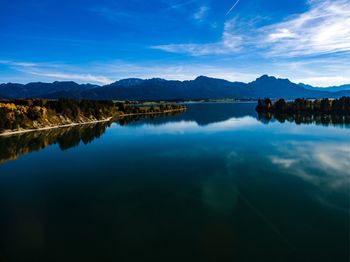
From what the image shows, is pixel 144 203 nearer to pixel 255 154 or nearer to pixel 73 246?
pixel 73 246

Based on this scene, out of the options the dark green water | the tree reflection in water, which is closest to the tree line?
the dark green water

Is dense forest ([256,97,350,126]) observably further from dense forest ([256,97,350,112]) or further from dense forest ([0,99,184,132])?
dense forest ([0,99,184,132])

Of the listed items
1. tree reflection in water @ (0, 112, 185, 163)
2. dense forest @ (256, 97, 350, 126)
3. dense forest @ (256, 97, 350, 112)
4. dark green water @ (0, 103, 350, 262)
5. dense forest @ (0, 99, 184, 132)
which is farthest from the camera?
dense forest @ (256, 97, 350, 112)

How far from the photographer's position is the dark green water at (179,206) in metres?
15.9

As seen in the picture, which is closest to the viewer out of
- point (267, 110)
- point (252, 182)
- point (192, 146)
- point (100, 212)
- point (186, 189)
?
point (100, 212)

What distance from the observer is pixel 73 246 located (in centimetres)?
1636

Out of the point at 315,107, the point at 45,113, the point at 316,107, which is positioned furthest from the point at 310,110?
the point at 45,113

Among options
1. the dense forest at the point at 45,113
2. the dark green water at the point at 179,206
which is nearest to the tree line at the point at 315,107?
the dark green water at the point at 179,206

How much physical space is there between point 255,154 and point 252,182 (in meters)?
14.8

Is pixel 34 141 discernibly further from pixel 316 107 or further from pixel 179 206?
pixel 316 107

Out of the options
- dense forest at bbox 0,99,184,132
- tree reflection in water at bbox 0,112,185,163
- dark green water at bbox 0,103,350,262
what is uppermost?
dense forest at bbox 0,99,184,132

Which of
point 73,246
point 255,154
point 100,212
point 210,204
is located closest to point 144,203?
point 100,212

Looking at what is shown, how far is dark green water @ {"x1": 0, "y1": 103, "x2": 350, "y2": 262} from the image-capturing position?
15.9 metres

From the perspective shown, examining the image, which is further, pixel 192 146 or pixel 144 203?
pixel 192 146
